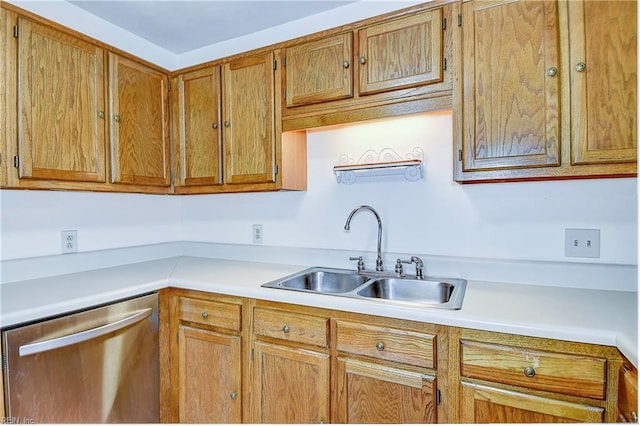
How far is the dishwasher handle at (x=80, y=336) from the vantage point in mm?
1226

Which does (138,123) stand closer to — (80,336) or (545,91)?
(80,336)

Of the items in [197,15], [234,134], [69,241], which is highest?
[197,15]

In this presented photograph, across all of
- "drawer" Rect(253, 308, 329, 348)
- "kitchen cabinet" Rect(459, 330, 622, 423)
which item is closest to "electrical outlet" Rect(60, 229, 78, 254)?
"drawer" Rect(253, 308, 329, 348)

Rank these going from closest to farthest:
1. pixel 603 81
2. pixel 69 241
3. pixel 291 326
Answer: pixel 603 81
pixel 291 326
pixel 69 241

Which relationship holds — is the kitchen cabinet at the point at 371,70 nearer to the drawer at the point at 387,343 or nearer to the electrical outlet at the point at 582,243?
the electrical outlet at the point at 582,243

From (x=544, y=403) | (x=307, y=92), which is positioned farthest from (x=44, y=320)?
(x=544, y=403)

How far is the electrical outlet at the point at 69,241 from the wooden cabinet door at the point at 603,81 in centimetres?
232

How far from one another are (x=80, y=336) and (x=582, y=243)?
2052mm

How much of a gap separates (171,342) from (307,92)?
1398mm

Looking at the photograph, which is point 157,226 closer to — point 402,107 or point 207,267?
point 207,267

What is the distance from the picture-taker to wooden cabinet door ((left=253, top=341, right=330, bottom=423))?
1.39m

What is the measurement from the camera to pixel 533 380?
42.3 inches

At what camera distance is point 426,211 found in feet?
5.76

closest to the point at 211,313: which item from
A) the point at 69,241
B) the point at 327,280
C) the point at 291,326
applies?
the point at 291,326
